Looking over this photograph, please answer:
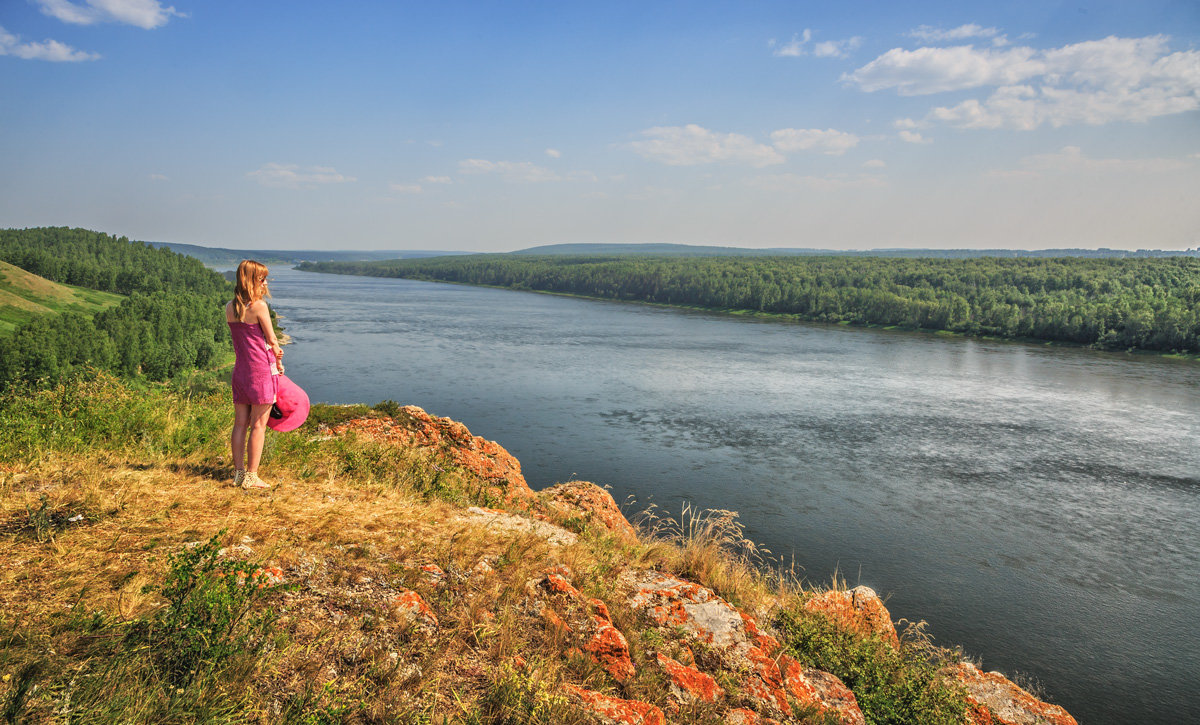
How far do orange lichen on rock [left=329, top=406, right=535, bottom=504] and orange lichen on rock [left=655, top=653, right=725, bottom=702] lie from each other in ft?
15.3

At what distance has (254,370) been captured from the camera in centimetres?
501

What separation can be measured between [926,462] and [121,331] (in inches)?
1832

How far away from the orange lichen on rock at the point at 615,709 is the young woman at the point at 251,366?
3.20 meters

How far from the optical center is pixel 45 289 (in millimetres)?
60812

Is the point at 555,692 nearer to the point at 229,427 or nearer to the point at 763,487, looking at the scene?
the point at 229,427

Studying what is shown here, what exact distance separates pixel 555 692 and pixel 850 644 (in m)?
4.21

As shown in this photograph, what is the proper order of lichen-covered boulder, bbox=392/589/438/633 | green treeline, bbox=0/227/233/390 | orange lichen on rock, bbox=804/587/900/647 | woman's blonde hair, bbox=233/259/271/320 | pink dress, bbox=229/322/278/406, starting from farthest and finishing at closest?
green treeline, bbox=0/227/233/390 → orange lichen on rock, bbox=804/587/900/647 → pink dress, bbox=229/322/278/406 → woman's blonde hair, bbox=233/259/271/320 → lichen-covered boulder, bbox=392/589/438/633

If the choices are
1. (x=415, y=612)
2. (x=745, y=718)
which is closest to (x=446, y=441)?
(x=415, y=612)

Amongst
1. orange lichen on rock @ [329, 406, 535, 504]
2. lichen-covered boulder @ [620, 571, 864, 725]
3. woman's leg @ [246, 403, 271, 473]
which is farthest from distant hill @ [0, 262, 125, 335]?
lichen-covered boulder @ [620, 571, 864, 725]

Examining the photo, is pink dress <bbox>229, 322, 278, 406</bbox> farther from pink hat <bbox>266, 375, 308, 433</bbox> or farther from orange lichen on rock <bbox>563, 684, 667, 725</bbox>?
orange lichen on rock <bbox>563, 684, 667, 725</bbox>

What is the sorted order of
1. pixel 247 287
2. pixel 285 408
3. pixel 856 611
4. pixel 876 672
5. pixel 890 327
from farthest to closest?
pixel 890 327, pixel 856 611, pixel 876 672, pixel 285 408, pixel 247 287

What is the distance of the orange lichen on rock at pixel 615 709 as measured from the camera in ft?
12.0

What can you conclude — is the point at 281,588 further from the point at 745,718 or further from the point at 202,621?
the point at 745,718

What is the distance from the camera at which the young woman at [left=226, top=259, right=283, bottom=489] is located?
15.9ft
